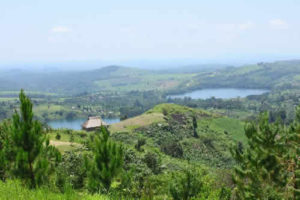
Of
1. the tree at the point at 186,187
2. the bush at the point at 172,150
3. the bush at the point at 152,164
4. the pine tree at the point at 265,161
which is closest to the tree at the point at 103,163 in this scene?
the tree at the point at 186,187

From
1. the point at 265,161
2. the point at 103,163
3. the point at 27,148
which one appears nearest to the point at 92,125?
the point at 265,161

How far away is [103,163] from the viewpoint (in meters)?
15.5

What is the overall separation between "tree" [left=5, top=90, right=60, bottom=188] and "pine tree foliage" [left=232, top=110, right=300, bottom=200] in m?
12.9

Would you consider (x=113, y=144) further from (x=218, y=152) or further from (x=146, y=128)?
(x=146, y=128)

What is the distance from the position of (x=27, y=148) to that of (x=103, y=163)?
383 centimetres

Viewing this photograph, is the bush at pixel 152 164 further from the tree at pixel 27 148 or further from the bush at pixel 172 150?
the tree at pixel 27 148

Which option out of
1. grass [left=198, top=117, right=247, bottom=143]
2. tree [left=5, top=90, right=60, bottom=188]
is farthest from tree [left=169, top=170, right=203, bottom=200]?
grass [left=198, top=117, right=247, bottom=143]

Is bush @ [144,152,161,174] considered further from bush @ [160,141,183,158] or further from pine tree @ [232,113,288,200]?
bush @ [160,141,183,158]

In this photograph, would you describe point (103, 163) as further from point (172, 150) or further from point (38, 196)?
point (172, 150)

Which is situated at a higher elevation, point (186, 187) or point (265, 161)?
point (265, 161)

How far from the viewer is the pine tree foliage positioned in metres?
19.5

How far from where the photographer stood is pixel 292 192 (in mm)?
19031

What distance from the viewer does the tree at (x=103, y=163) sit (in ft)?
50.8

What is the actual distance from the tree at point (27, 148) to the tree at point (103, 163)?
272 cm
